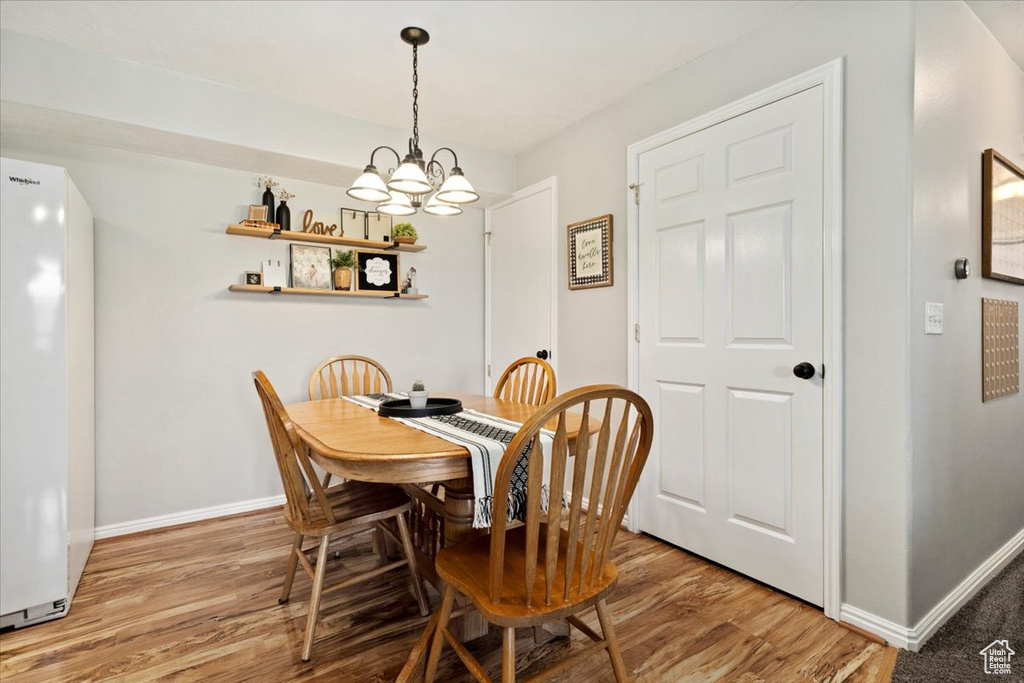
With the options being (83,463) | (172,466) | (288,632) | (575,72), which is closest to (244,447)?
(172,466)

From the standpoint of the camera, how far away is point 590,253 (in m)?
2.99

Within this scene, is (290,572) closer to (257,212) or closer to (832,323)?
(257,212)

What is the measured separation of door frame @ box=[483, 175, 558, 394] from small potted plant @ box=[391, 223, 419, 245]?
69cm

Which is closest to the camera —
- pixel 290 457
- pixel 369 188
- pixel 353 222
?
pixel 290 457

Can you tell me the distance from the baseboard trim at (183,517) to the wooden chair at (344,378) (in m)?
0.73

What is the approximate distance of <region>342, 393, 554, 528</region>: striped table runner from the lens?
4.57 feet

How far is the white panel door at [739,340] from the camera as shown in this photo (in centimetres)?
198

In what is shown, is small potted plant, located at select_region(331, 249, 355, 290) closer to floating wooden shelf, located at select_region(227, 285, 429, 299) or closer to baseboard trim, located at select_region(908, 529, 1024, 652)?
floating wooden shelf, located at select_region(227, 285, 429, 299)

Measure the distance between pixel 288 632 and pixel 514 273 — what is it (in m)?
A: 2.51

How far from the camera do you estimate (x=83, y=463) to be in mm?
2309

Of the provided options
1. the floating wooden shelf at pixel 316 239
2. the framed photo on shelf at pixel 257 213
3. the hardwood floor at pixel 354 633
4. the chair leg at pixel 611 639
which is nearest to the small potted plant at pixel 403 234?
the floating wooden shelf at pixel 316 239

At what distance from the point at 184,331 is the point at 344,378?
0.93 meters

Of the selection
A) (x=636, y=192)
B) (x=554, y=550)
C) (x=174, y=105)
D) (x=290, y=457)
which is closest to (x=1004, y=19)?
(x=636, y=192)

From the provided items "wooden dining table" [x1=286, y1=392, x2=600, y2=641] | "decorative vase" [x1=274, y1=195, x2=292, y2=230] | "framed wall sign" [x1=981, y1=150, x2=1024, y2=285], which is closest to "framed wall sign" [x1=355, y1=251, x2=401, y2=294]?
"decorative vase" [x1=274, y1=195, x2=292, y2=230]
